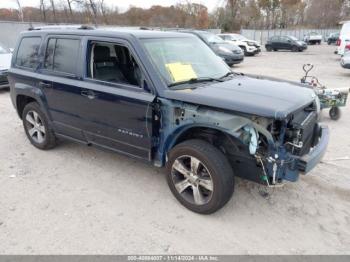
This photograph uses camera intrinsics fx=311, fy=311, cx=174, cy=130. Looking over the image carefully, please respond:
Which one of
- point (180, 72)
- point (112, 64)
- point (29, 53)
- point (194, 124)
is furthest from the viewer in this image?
point (29, 53)

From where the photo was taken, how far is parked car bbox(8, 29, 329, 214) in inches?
116

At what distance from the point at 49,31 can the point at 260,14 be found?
5927cm

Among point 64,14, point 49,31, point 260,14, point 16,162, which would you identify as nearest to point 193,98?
point 49,31

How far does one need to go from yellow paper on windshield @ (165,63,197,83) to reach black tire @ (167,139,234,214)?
0.75 metres

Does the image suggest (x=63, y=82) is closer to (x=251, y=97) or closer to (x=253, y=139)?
(x=251, y=97)

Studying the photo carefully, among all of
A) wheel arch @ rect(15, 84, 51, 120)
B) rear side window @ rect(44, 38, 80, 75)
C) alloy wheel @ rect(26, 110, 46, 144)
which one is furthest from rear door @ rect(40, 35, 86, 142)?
alloy wheel @ rect(26, 110, 46, 144)

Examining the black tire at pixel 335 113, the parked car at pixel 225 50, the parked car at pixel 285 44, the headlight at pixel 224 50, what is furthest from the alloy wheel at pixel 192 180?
the parked car at pixel 285 44

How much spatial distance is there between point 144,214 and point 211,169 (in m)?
0.90

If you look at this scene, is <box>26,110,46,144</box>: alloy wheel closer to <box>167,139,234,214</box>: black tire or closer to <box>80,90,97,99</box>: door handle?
<box>80,90,97,99</box>: door handle

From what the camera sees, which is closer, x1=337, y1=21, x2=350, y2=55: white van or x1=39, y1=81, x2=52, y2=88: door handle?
x1=39, y1=81, x2=52, y2=88: door handle

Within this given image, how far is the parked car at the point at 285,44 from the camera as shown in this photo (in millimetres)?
28250

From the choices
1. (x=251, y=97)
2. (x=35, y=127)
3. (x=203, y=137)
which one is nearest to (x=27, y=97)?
(x=35, y=127)

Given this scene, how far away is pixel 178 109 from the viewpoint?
127 inches

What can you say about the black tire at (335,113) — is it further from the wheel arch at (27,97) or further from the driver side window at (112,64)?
the wheel arch at (27,97)
